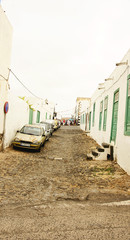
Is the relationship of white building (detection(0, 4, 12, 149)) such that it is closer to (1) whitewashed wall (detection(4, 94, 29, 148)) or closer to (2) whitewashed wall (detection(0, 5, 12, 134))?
(2) whitewashed wall (detection(0, 5, 12, 134))

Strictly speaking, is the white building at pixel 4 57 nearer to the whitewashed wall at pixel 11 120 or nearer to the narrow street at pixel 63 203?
the whitewashed wall at pixel 11 120

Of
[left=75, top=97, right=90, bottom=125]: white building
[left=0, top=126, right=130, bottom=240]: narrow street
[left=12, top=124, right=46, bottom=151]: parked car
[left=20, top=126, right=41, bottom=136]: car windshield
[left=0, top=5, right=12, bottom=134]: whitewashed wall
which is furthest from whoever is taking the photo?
[left=75, top=97, right=90, bottom=125]: white building

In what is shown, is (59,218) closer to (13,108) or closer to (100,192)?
(100,192)

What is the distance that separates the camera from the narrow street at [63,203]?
2.94 meters

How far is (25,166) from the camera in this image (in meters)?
8.01

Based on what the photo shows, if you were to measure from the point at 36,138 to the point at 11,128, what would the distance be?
1710 millimetres

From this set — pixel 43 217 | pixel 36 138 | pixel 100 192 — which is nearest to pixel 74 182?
pixel 100 192

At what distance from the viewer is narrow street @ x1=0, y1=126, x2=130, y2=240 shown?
9.63 feet

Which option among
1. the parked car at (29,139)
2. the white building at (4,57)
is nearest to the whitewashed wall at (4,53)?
the white building at (4,57)

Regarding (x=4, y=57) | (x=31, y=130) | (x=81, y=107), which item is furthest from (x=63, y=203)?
(x=81, y=107)

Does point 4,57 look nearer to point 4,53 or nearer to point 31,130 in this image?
point 4,53

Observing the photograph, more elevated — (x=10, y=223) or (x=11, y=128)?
(x=11, y=128)

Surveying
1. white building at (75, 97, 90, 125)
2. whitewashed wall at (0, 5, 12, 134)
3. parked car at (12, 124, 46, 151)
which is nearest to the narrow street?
parked car at (12, 124, 46, 151)

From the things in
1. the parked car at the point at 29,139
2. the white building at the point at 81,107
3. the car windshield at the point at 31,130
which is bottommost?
the parked car at the point at 29,139
